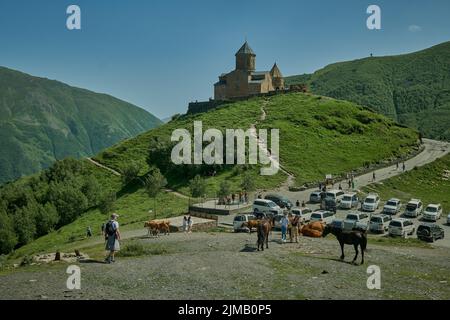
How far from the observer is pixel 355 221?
4278cm

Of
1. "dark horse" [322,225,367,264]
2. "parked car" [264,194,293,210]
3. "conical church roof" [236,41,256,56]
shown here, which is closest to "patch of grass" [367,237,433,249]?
"dark horse" [322,225,367,264]

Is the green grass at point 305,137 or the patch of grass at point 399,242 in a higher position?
the green grass at point 305,137

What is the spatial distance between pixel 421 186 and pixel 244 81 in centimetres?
7207

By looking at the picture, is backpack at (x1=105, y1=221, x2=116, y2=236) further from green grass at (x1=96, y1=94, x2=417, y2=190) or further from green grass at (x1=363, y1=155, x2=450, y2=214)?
green grass at (x1=363, y1=155, x2=450, y2=214)

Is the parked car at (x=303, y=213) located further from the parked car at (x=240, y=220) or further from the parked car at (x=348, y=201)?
the parked car at (x=348, y=201)

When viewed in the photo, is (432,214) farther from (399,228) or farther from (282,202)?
(282,202)

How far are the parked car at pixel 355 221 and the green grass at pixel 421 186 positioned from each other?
2197cm

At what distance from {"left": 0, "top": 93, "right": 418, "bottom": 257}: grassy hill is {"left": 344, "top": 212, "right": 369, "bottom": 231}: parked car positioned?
793 inches

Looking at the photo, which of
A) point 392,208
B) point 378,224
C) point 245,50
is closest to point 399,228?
point 378,224

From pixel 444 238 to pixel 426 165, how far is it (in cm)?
4704

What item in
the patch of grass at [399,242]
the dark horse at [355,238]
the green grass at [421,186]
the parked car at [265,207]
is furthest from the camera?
the green grass at [421,186]

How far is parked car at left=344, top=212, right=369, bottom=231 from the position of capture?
40072mm

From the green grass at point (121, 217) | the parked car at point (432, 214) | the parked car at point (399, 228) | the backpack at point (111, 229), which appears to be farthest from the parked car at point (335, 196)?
the backpack at point (111, 229)

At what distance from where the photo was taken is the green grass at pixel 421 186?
69.3 metres
